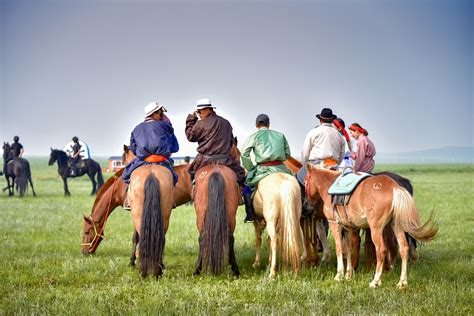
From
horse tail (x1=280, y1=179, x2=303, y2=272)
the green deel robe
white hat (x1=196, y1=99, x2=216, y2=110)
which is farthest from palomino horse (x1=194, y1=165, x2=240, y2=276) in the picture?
white hat (x1=196, y1=99, x2=216, y2=110)

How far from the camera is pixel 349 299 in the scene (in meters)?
7.17

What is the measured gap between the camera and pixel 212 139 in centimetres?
923

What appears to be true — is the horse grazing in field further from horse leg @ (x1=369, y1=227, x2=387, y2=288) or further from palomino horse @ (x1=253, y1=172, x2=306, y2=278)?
horse leg @ (x1=369, y1=227, x2=387, y2=288)

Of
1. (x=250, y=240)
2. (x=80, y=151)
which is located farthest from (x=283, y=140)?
(x=80, y=151)

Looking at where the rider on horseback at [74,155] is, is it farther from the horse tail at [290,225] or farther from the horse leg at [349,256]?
the horse leg at [349,256]

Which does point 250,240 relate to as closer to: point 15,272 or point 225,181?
point 225,181

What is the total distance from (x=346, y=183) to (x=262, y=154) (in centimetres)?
157

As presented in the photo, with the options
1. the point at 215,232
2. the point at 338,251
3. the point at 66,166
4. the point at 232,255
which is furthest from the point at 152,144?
the point at 66,166

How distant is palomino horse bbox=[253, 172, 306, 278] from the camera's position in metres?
8.48

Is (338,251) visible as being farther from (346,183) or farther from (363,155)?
(363,155)

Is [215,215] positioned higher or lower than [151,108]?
lower

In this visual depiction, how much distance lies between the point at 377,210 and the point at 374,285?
1032 millimetres

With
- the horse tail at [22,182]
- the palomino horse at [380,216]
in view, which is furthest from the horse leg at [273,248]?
the horse tail at [22,182]

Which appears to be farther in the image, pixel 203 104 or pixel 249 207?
pixel 249 207
